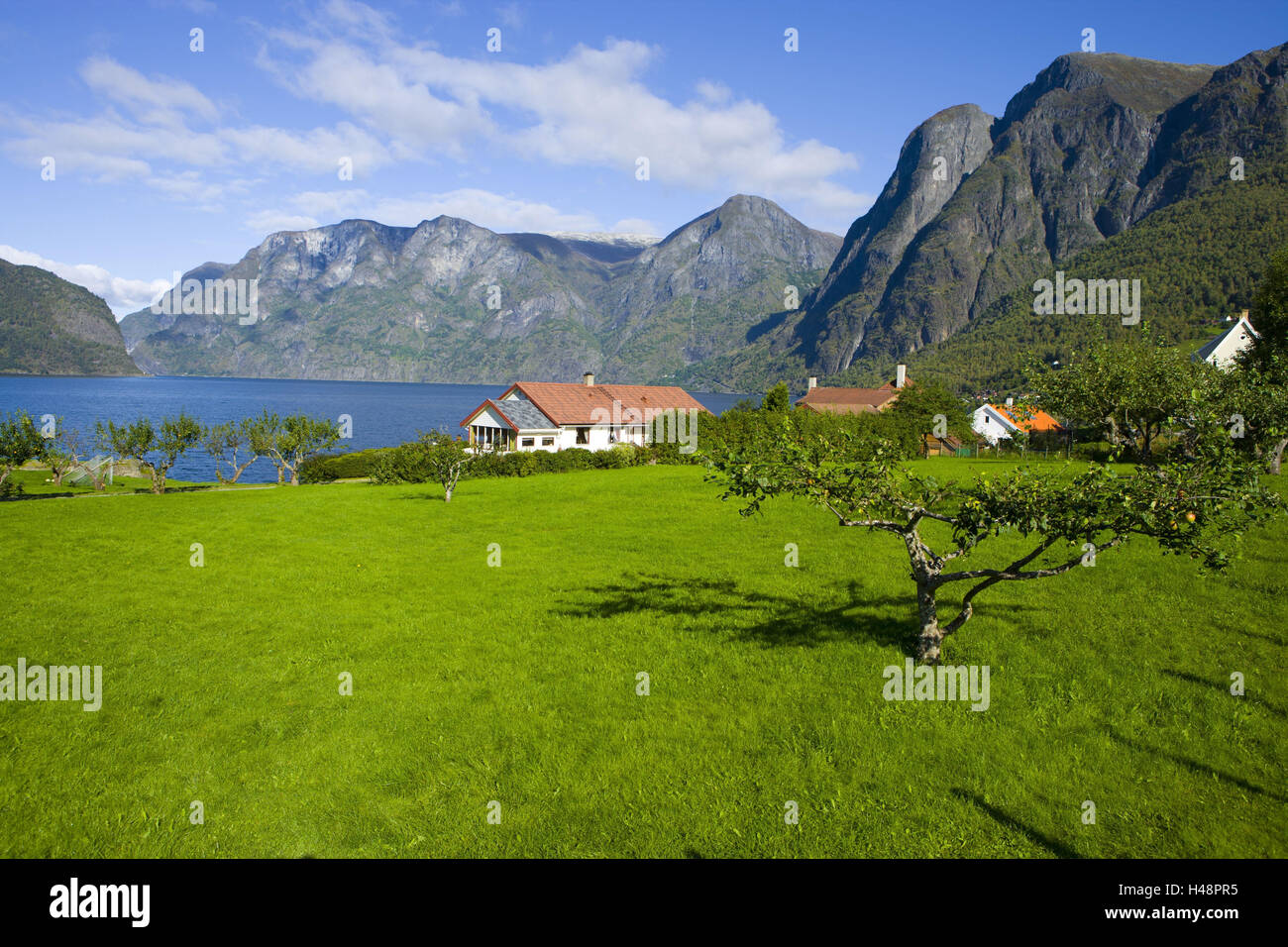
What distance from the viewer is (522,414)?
2445 inches

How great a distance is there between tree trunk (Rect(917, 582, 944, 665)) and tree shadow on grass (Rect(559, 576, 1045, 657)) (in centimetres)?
61

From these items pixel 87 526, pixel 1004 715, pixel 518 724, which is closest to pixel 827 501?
pixel 1004 715

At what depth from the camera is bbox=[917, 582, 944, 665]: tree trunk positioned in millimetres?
11227

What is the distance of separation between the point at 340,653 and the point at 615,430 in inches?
2124

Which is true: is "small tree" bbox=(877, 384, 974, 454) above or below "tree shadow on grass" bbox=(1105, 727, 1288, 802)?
above

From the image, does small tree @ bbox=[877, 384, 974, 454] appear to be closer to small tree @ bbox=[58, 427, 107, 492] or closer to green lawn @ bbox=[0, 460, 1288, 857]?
green lawn @ bbox=[0, 460, 1288, 857]

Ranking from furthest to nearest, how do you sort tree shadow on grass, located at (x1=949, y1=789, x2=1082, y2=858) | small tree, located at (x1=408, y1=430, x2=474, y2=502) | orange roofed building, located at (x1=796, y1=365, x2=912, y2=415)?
orange roofed building, located at (x1=796, y1=365, x2=912, y2=415), small tree, located at (x1=408, y1=430, x2=474, y2=502), tree shadow on grass, located at (x1=949, y1=789, x2=1082, y2=858)

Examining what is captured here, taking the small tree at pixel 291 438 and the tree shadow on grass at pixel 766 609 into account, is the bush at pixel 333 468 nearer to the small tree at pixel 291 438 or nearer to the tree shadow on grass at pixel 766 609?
the small tree at pixel 291 438

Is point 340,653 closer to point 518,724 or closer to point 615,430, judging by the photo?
point 518,724

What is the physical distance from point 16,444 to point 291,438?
698 inches

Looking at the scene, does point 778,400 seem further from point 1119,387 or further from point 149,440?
point 149,440

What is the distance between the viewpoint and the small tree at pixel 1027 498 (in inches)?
341

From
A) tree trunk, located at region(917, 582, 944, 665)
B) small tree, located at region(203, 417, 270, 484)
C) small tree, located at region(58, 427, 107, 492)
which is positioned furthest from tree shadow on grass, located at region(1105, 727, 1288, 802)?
small tree, located at region(58, 427, 107, 492)

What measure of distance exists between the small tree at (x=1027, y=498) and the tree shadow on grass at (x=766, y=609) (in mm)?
1747
